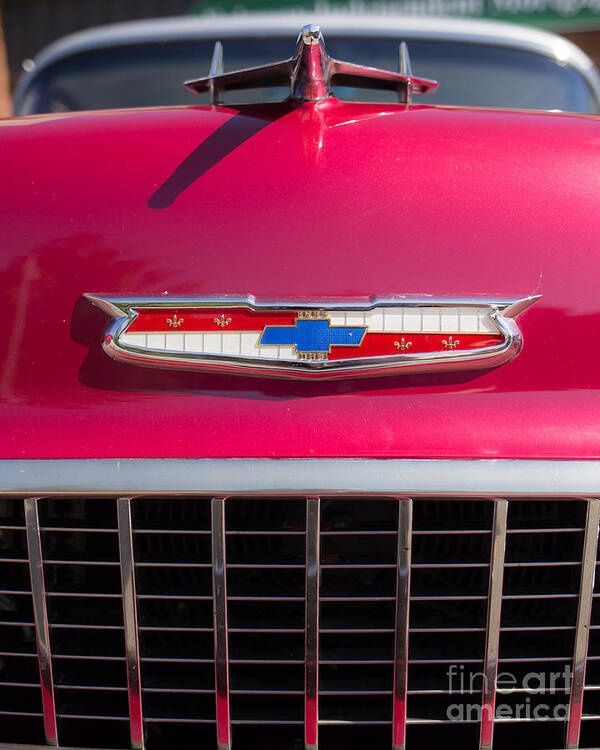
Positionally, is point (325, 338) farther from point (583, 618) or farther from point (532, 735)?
point (532, 735)

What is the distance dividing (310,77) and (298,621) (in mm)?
875

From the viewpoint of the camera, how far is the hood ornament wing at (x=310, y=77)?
127 cm

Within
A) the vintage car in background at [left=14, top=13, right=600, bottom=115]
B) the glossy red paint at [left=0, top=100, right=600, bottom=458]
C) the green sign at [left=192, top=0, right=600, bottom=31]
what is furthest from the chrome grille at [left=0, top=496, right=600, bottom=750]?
the green sign at [left=192, top=0, right=600, bottom=31]

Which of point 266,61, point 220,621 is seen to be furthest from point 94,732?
point 266,61

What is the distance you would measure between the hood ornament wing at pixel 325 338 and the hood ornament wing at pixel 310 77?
43 centimetres

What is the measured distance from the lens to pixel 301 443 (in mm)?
1052

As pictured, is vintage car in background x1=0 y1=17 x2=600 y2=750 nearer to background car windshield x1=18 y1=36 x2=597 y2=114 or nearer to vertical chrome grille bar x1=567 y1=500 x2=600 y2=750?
vertical chrome grille bar x1=567 y1=500 x2=600 y2=750

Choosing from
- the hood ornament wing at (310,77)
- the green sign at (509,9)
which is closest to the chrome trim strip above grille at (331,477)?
the hood ornament wing at (310,77)

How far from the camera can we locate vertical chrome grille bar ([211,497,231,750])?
41.6 inches

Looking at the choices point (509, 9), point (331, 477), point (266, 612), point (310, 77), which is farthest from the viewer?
point (509, 9)

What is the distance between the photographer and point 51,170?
1.17 meters

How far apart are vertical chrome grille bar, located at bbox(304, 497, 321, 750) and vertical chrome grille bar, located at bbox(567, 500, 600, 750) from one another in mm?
375

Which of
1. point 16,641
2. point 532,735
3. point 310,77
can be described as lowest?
point 532,735

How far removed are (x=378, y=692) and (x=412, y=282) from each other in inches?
23.7
